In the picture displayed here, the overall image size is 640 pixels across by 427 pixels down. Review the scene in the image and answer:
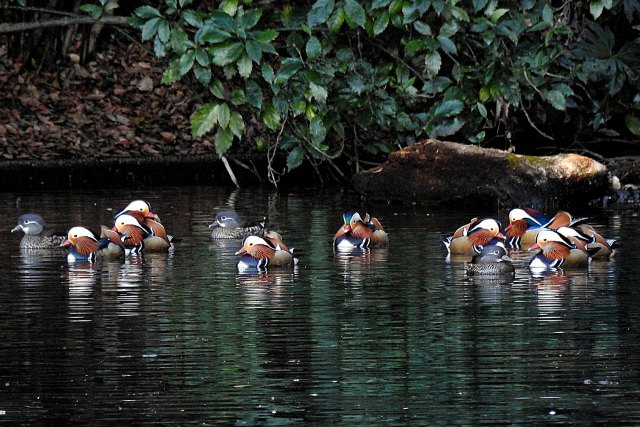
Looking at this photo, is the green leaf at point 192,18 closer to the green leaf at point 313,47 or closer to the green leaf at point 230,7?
the green leaf at point 230,7

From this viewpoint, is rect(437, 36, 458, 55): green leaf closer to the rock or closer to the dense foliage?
the dense foliage

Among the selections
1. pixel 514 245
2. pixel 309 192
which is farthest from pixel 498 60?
pixel 514 245

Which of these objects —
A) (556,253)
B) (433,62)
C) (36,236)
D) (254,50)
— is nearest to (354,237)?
(556,253)

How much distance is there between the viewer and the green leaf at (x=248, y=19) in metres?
17.0

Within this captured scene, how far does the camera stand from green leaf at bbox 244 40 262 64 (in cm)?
1708

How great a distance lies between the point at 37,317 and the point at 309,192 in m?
9.48

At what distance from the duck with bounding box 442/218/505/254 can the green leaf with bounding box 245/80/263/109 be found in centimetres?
478

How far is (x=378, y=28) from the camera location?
1784 cm

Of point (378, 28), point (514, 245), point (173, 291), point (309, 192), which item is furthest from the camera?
point (309, 192)

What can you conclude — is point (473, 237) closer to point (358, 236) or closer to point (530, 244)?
point (530, 244)

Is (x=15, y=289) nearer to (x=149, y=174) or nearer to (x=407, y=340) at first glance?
(x=407, y=340)

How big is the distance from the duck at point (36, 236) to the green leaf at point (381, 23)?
16.2 feet

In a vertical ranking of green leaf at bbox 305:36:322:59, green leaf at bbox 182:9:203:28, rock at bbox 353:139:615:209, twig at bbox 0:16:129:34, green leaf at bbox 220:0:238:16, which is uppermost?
twig at bbox 0:16:129:34

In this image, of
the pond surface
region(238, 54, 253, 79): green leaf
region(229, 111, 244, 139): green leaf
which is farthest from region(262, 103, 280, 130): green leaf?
the pond surface
